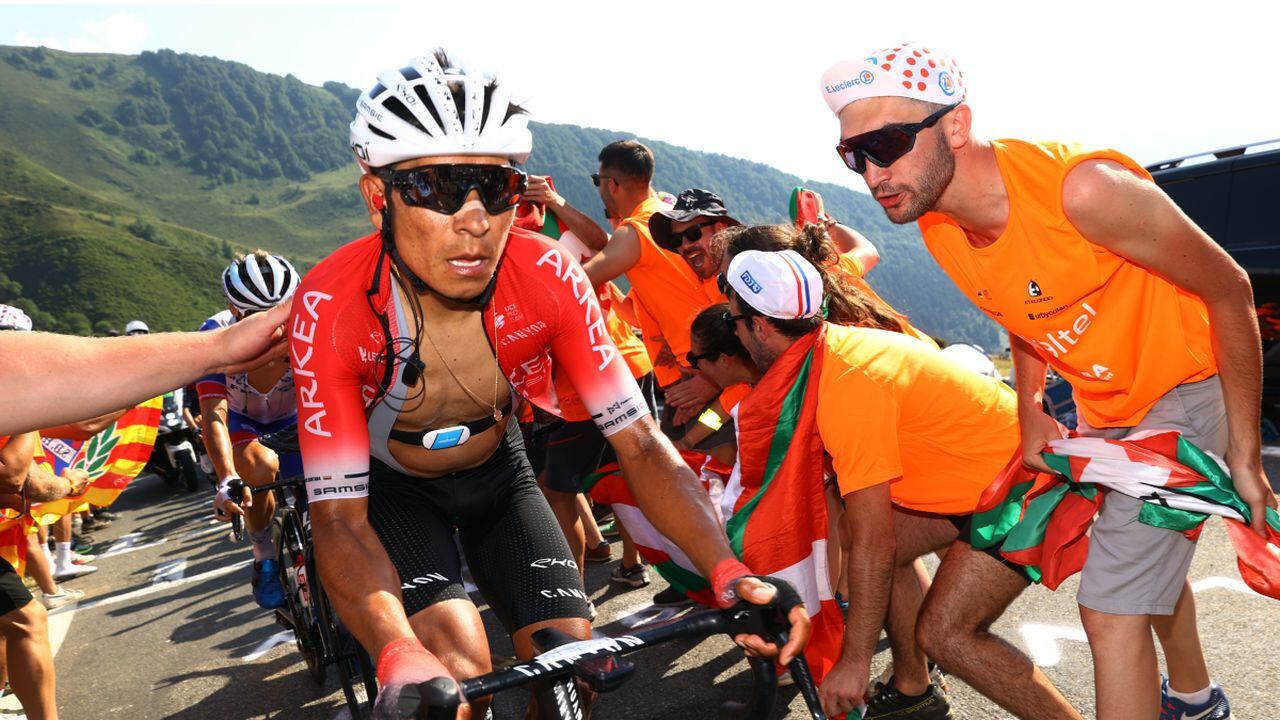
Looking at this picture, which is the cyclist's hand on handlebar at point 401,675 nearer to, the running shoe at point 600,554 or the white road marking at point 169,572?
the running shoe at point 600,554

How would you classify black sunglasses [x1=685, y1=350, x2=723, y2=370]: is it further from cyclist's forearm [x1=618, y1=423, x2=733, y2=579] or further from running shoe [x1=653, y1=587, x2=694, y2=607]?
cyclist's forearm [x1=618, y1=423, x2=733, y2=579]

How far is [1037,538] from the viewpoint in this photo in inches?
118

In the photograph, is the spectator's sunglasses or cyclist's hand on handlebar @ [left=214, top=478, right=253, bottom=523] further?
the spectator's sunglasses

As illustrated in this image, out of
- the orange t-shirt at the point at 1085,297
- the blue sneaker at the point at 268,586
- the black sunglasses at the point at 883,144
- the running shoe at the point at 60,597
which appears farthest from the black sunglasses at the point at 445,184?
the running shoe at the point at 60,597

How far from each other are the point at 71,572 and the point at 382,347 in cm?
887

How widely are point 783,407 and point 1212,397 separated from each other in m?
1.43

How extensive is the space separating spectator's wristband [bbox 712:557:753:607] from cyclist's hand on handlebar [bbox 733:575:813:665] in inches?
4.4

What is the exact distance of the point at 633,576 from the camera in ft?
20.9

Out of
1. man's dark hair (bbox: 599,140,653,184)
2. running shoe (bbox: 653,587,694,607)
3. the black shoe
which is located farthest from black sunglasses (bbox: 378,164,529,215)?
man's dark hair (bbox: 599,140,653,184)

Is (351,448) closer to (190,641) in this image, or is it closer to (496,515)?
(496,515)

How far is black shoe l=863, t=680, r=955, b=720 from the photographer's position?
3.78 meters

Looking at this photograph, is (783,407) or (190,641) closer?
(783,407)

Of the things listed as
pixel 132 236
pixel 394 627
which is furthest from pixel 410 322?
pixel 132 236

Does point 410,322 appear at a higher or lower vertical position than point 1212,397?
higher
